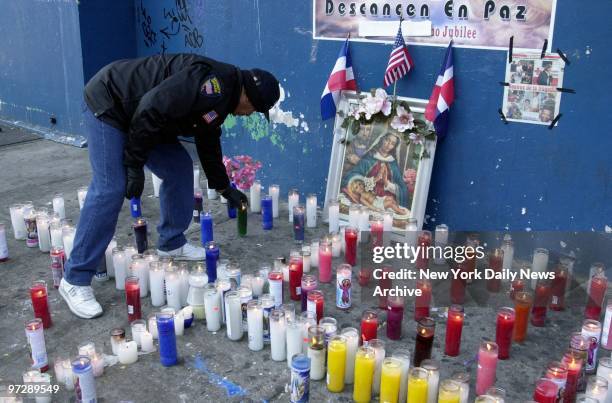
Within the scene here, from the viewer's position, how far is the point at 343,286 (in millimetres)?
3520

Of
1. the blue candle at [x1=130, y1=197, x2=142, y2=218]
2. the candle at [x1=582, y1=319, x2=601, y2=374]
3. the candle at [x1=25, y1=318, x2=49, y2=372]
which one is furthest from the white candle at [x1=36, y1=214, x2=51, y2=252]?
the candle at [x1=582, y1=319, x2=601, y2=374]

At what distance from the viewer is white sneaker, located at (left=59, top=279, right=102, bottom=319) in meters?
3.53

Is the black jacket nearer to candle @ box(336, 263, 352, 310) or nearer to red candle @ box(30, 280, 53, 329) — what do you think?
red candle @ box(30, 280, 53, 329)

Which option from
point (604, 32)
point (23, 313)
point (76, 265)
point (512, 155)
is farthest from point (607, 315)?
point (23, 313)

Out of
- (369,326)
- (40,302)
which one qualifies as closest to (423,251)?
(369,326)

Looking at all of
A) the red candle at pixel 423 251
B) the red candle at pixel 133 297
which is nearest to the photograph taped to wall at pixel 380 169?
the red candle at pixel 423 251

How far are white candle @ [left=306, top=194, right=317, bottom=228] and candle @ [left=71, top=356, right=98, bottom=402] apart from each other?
8.05ft

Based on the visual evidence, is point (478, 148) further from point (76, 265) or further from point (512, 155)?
point (76, 265)

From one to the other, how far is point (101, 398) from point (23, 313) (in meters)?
1.11

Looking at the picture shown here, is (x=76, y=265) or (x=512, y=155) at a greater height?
(x=512, y=155)

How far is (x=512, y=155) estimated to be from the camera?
407 centimetres

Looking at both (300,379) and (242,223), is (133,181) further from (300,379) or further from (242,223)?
(300,379)

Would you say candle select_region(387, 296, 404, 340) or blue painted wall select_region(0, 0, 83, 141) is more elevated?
blue painted wall select_region(0, 0, 83, 141)

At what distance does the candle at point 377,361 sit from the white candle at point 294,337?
388 mm
